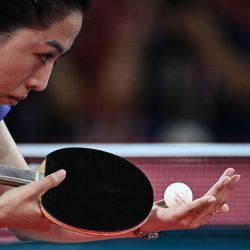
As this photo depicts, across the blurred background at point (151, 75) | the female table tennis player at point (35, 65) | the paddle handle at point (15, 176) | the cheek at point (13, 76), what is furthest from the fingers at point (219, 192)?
the blurred background at point (151, 75)

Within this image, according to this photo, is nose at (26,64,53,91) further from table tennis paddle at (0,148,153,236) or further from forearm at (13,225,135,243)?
forearm at (13,225,135,243)

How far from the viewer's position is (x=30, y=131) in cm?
414

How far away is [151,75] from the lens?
4129 millimetres

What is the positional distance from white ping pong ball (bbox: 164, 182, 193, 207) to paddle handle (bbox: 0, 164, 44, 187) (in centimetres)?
35

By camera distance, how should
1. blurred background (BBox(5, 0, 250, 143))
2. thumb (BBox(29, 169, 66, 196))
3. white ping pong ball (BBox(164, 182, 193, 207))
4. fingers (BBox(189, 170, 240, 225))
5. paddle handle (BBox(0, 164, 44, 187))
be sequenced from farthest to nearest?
blurred background (BBox(5, 0, 250, 143)), white ping pong ball (BBox(164, 182, 193, 207)), fingers (BBox(189, 170, 240, 225)), paddle handle (BBox(0, 164, 44, 187)), thumb (BBox(29, 169, 66, 196))

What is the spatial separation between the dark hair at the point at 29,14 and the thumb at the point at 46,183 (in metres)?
0.32

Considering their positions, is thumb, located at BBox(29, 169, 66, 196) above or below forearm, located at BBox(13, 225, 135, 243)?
below

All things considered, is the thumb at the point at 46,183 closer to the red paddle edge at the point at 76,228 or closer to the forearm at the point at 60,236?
the red paddle edge at the point at 76,228

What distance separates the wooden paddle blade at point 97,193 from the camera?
1.74 metres

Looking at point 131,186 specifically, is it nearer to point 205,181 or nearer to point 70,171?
point 70,171

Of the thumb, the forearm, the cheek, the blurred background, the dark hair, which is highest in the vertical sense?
the blurred background

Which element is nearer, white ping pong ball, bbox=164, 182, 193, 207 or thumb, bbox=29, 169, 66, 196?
thumb, bbox=29, 169, 66, 196

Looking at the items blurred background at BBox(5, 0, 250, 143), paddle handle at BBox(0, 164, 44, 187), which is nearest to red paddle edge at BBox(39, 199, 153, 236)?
paddle handle at BBox(0, 164, 44, 187)

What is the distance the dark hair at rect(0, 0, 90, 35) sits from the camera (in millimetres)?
1711
